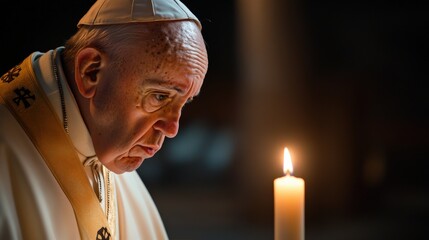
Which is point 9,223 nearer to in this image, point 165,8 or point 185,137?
point 165,8

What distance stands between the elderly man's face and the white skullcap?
2 centimetres

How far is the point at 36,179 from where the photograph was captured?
1.38 metres

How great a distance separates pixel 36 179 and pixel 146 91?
312 mm

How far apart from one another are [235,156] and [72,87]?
1.01 m

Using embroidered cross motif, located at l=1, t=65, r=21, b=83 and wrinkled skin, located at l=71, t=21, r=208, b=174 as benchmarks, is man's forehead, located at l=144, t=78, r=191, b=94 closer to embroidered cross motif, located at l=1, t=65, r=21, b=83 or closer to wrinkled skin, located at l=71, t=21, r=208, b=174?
wrinkled skin, located at l=71, t=21, r=208, b=174

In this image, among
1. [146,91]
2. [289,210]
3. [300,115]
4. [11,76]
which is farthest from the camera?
[300,115]

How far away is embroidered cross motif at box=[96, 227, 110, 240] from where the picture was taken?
145 cm

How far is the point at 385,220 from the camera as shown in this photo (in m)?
2.30

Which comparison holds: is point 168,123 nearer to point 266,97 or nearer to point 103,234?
point 103,234

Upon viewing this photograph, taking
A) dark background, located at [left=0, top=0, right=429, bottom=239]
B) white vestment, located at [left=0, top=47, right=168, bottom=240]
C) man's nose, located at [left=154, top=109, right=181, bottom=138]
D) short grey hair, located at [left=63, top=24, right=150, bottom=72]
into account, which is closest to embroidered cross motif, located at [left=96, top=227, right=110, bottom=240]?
white vestment, located at [left=0, top=47, right=168, bottom=240]

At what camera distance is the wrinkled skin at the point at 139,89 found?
1343 millimetres

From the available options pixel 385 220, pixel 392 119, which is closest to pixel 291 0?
pixel 392 119

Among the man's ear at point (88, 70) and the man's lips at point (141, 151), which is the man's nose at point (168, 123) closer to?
the man's lips at point (141, 151)

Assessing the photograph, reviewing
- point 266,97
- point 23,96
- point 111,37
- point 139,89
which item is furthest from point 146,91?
point 266,97
